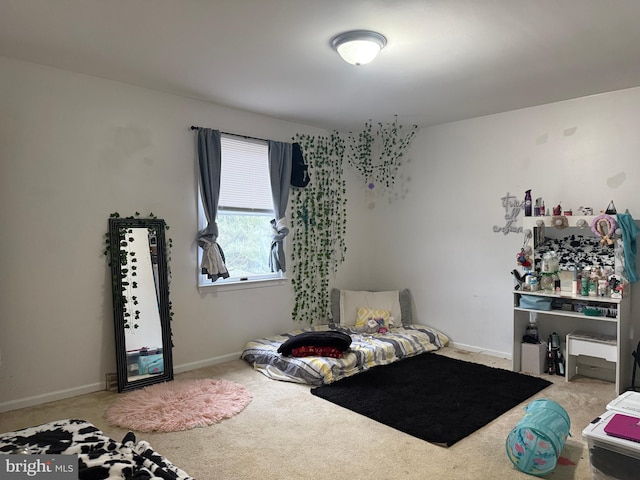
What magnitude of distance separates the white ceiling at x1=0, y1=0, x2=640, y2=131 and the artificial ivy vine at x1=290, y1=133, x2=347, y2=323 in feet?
3.64

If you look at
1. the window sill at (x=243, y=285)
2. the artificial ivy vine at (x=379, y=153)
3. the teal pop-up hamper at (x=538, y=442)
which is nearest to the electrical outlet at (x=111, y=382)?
the window sill at (x=243, y=285)

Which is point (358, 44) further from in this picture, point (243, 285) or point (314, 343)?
point (243, 285)

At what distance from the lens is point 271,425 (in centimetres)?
299

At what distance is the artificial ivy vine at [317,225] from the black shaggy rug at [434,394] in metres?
1.35

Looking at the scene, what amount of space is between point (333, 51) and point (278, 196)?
2024 mm

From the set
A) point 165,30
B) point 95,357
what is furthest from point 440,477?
point 165,30

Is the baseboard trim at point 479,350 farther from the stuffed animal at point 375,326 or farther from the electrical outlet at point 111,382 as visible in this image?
the electrical outlet at point 111,382

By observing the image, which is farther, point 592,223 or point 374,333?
point 374,333

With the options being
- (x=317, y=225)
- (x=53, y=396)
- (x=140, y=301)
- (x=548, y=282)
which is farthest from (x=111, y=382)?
(x=548, y=282)

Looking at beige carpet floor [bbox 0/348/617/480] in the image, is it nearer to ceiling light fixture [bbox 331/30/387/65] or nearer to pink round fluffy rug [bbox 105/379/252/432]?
pink round fluffy rug [bbox 105/379/252/432]

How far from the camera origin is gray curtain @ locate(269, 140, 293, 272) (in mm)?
4773

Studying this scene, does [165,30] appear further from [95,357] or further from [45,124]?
[95,357]

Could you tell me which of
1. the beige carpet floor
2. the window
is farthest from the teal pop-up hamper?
the window

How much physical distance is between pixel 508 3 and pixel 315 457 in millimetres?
2717
